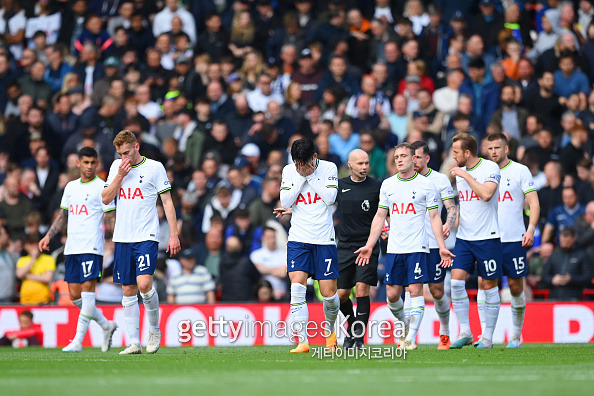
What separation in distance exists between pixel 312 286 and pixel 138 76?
7326mm

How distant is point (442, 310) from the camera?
14477mm

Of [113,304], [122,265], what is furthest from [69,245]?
[113,304]

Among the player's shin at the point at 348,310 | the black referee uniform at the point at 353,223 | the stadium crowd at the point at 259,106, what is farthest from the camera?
the stadium crowd at the point at 259,106

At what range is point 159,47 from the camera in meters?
23.6

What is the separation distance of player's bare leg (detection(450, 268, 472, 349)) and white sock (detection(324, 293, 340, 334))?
2.11m

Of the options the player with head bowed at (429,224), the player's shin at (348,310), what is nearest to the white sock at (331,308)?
the player's shin at (348,310)

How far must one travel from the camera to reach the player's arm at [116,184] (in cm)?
1295

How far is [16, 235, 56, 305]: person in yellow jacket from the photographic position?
61.0 ft

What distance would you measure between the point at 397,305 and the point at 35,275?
7.81 meters

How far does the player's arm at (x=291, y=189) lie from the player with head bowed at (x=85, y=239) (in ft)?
9.03

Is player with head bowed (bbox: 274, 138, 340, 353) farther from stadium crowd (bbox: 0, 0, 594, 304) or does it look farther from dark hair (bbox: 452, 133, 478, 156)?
stadium crowd (bbox: 0, 0, 594, 304)

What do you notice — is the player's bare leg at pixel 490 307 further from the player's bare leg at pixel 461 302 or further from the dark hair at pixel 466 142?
the dark hair at pixel 466 142

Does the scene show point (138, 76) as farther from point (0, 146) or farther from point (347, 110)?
point (347, 110)
